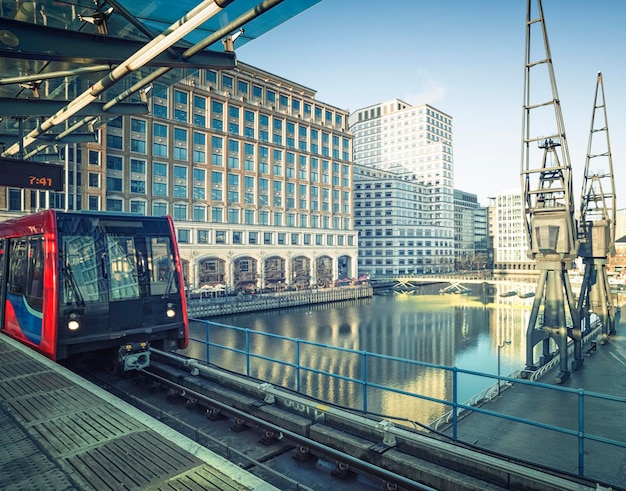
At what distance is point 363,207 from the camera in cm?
10531

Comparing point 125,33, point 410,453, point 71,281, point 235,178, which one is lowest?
point 410,453

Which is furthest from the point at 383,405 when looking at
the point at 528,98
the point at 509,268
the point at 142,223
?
the point at 509,268

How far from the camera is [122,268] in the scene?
9195mm

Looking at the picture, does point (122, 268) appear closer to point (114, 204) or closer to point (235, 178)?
point (114, 204)

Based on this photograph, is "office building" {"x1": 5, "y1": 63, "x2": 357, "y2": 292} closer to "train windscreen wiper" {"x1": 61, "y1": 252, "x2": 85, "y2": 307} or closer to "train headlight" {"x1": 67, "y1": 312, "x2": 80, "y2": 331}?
"train windscreen wiper" {"x1": 61, "y1": 252, "x2": 85, "y2": 307}

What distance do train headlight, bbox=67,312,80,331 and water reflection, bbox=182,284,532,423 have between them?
6.87 metres

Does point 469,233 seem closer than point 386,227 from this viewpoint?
No

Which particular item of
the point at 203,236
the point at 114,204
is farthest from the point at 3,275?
the point at 203,236

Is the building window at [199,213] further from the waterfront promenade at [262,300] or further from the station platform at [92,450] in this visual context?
the station platform at [92,450]

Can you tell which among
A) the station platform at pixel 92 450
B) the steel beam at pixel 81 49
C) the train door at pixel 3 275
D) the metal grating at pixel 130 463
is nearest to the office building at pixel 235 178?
the train door at pixel 3 275

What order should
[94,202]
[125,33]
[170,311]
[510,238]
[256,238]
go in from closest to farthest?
[125,33], [170,311], [94,202], [256,238], [510,238]

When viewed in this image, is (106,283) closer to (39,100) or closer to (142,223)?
(142,223)

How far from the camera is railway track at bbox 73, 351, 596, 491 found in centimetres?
529

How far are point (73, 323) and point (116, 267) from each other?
1421 mm
